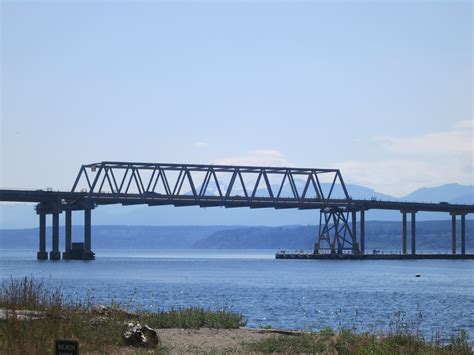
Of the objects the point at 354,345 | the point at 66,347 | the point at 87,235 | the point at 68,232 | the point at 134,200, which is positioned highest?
the point at 134,200

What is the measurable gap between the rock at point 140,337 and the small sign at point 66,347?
29.3ft

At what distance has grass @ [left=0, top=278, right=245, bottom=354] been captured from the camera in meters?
19.6

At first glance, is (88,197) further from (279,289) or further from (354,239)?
(279,289)

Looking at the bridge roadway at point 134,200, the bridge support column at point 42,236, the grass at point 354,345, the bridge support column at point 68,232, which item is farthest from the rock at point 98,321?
the bridge support column at point 42,236

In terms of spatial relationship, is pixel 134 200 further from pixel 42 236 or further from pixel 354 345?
pixel 354 345

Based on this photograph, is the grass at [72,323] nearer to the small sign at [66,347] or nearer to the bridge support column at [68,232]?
the small sign at [66,347]

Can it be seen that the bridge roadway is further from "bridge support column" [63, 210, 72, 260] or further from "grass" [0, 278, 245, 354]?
"grass" [0, 278, 245, 354]

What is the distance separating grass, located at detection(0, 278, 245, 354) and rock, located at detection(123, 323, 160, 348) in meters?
0.23

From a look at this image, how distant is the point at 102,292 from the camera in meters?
60.2

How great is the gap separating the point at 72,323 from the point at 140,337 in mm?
1749

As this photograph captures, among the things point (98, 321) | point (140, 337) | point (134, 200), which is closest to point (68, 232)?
point (134, 200)

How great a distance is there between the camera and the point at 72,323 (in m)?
22.5

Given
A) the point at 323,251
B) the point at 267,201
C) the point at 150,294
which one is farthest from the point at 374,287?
the point at 323,251

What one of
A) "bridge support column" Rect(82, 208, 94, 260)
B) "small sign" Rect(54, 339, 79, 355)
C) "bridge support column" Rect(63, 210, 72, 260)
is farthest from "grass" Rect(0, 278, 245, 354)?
"bridge support column" Rect(63, 210, 72, 260)
